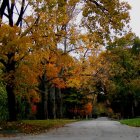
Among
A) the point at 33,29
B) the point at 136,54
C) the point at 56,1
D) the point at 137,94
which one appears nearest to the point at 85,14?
the point at 56,1

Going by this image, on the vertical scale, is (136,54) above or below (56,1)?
above

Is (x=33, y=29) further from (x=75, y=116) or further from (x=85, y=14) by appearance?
(x=75, y=116)

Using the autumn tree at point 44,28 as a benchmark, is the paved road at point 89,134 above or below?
below

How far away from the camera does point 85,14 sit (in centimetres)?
2078

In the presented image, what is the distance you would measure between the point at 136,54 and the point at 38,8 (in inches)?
2383

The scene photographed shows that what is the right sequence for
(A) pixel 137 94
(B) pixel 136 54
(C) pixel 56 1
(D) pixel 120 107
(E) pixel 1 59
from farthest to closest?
(D) pixel 120 107
(B) pixel 136 54
(A) pixel 137 94
(E) pixel 1 59
(C) pixel 56 1

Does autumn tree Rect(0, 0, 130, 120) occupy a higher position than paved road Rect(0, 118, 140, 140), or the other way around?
autumn tree Rect(0, 0, 130, 120)

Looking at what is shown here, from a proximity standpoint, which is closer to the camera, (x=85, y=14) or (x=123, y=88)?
(x=85, y=14)

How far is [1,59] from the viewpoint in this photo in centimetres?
2708

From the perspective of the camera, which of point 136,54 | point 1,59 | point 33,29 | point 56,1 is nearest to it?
point 56,1

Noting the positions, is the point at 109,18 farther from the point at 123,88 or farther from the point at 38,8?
the point at 123,88

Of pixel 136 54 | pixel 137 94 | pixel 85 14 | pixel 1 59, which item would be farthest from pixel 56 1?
pixel 136 54

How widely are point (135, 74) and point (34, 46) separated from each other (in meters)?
49.5

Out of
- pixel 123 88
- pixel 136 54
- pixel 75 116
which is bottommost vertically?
pixel 75 116
